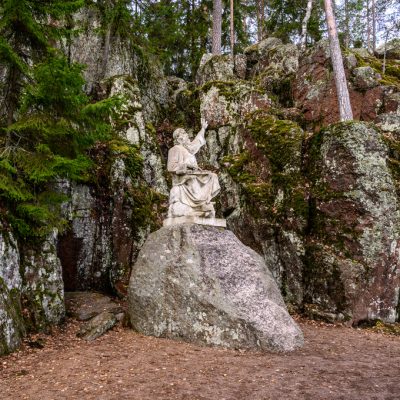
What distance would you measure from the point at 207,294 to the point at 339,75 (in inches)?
352

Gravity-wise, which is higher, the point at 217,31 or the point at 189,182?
the point at 217,31

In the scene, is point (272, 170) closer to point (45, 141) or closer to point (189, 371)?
point (45, 141)

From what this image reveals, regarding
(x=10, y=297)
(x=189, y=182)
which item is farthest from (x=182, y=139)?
(x=10, y=297)

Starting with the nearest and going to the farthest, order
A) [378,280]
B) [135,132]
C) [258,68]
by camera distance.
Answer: [378,280] → [135,132] → [258,68]

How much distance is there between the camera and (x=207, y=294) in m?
7.28

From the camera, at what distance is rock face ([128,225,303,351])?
692 cm

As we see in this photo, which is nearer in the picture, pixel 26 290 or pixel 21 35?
pixel 26 290

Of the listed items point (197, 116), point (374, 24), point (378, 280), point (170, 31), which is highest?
point (374, 24)

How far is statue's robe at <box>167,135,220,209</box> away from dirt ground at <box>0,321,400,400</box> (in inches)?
121

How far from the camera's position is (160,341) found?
7203mm

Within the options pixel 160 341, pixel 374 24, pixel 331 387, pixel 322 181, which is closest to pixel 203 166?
pixel 322 181

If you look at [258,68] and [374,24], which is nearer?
[258,68]

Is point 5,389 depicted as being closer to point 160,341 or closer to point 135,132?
point 160,341

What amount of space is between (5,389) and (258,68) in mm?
16843
